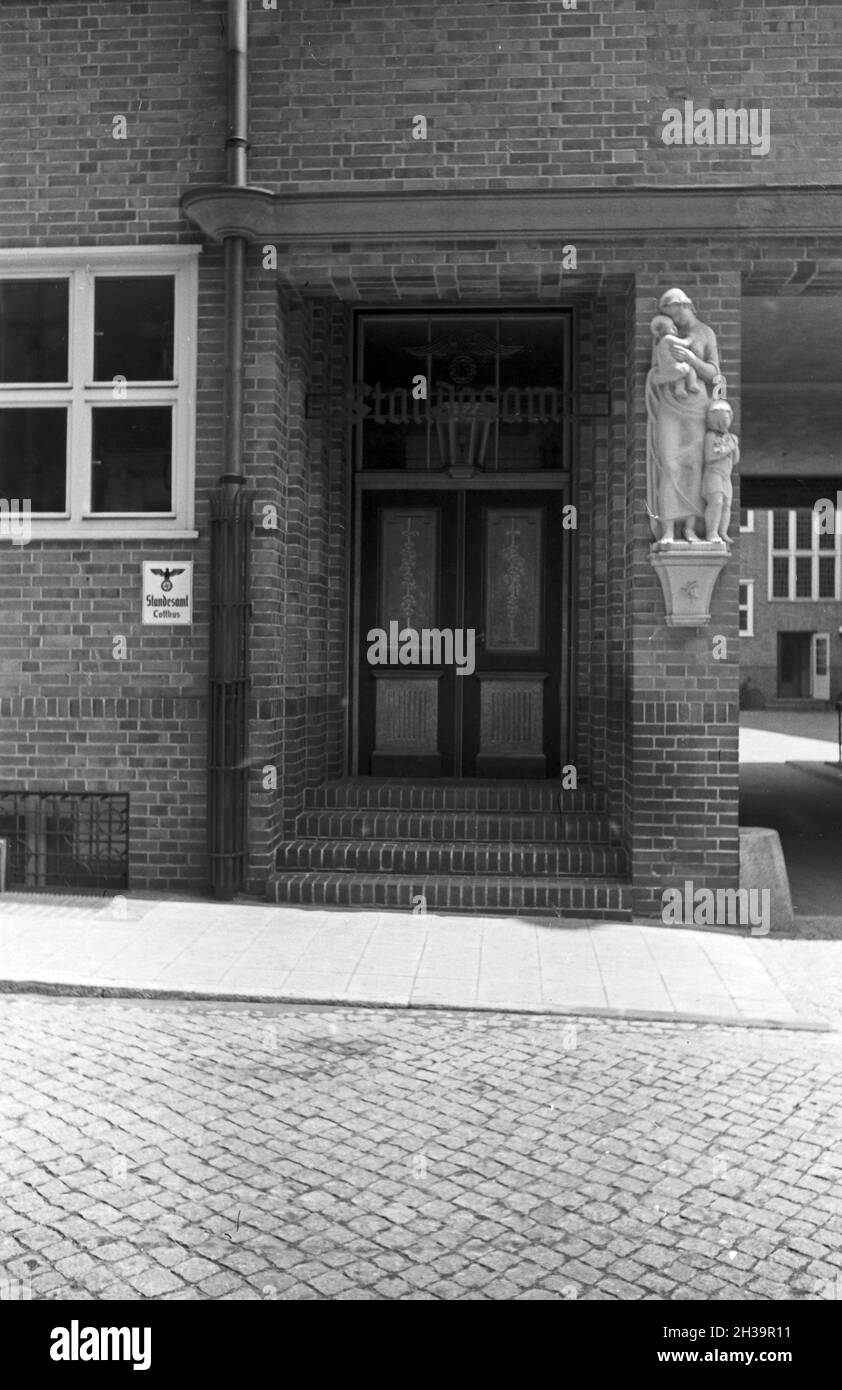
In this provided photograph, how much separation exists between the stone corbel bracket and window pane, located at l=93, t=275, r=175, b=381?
361 centimetres

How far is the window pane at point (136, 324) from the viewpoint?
28.6ft

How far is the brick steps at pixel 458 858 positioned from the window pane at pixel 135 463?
2611 mm

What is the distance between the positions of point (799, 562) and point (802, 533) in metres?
1.06

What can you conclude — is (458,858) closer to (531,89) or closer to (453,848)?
(453,848)

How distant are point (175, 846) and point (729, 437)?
456 cm

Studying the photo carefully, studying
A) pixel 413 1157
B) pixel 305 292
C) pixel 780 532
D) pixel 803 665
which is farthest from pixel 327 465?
pixel 803 665

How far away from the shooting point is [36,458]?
29.1ft

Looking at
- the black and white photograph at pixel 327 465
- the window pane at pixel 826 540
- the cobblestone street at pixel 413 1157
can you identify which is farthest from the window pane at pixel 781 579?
the cobblestone street at pixel 413 1157

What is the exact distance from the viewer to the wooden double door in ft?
34.6

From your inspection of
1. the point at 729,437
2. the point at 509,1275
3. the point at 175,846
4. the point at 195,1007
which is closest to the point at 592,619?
the point at 729,437

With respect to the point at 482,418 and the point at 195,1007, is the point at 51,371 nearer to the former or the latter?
the point at 482,418

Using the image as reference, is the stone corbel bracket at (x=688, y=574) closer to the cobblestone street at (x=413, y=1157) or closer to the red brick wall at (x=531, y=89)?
the red brick wall at (x=531, y=89)

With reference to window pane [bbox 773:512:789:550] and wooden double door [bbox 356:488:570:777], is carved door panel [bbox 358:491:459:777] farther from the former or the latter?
window pane [bbox 773:512:789:550]

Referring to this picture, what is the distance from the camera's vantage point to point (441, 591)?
1060 cm
